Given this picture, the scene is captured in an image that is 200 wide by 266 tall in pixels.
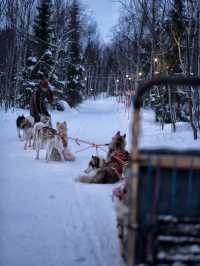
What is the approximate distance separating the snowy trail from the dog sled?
1.18m

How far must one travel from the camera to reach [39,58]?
92.7 feet

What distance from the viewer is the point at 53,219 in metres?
4.96

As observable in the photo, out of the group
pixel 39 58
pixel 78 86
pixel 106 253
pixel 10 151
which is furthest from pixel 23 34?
pixel 106 253

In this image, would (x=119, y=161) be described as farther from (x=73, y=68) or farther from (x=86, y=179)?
(x=73, y=68)

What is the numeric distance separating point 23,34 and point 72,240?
2629 centimetres

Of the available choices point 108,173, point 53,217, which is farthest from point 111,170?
point 53,217

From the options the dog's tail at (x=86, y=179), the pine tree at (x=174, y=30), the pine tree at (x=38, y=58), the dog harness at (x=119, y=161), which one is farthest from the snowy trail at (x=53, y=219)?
the pine tree at (x=38, y=58)

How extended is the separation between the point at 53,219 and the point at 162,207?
261 cm

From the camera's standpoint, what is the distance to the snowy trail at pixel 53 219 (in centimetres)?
385

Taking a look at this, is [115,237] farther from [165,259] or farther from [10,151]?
[10,151]

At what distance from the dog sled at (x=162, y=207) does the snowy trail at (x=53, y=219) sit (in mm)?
1182

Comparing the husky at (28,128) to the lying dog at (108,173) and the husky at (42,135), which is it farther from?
the lying dog at (108,173)

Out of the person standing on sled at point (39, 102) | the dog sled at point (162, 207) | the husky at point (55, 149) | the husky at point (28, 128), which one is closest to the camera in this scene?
the dog sled at point (162, 207)

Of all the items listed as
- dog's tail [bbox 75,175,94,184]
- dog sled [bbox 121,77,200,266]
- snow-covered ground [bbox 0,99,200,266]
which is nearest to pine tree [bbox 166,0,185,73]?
snow-covered ground [bbox 0,99,200,266]
